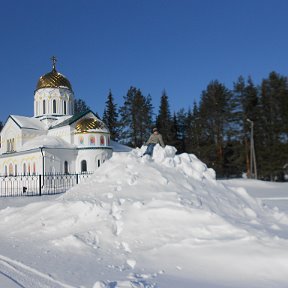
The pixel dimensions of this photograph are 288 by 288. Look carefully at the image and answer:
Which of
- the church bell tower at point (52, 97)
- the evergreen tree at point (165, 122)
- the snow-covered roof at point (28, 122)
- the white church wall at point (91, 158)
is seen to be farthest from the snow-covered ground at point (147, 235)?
the evergreen tree at point (165, 122)

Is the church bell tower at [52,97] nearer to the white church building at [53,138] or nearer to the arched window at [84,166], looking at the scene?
the white church building at [53,138]

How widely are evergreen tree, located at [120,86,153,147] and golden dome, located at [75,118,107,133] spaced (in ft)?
40.0

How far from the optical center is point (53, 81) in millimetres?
33594

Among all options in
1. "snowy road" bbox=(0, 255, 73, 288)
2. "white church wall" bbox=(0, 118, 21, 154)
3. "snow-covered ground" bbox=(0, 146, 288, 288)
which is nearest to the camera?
"snowy road" bbox=(0, 255, 73, 288)

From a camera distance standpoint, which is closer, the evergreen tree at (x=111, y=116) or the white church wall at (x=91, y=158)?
the white church wall at (x=91, y=158)

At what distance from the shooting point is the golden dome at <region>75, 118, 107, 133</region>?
29.1 m

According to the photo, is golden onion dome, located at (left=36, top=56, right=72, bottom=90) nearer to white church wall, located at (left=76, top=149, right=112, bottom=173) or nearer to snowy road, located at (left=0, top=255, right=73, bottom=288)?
white church wall, located at (left=76, top=149, right=112, bottom=173)

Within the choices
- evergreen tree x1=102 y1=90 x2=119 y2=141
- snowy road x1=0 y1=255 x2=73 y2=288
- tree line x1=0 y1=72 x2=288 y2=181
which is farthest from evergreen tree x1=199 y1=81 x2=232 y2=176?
snowy road x1=0 y1=255 x2=73 y2=288

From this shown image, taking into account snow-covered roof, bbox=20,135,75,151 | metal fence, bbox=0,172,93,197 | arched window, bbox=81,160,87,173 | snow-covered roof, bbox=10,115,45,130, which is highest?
snow-covered roof, bbox=10,115,45,130

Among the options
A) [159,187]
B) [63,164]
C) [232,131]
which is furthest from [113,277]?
[232,131]

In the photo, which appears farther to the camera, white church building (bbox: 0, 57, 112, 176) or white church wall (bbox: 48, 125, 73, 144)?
white church wall (bbox: 48, 125, 73, 144)

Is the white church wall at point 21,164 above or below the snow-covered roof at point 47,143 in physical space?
below

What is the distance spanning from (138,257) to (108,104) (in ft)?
137

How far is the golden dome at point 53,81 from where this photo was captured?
33.5 meters
